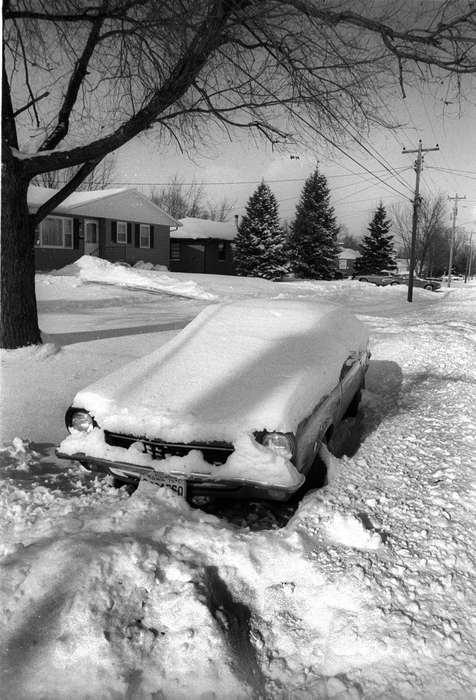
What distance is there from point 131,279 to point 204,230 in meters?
19.0

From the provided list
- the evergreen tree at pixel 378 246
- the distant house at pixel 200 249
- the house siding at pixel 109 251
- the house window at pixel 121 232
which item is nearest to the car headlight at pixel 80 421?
the house siding at pixel 109 251

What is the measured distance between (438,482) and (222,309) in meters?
2.61

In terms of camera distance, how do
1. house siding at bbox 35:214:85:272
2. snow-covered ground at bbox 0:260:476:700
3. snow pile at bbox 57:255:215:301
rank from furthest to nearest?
house siding at bbox 35:214:85:272, snow pile at bbox 57:255:215:301, snow-covered ground at bbox 0:260:476:700

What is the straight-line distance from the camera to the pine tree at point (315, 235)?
44.9 meters

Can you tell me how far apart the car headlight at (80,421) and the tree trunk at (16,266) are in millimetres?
4087

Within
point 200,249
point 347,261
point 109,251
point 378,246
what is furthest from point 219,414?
point 347,261

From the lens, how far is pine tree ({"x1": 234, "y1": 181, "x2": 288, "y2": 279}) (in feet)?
131

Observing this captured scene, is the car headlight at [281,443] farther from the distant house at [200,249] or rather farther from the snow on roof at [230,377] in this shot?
the distant house at [200,249]

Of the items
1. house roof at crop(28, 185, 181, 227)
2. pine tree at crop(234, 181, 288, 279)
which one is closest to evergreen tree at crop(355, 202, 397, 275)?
pine tree at crop(234, 181, 288, 279)

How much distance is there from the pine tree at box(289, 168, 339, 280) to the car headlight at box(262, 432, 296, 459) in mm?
42129

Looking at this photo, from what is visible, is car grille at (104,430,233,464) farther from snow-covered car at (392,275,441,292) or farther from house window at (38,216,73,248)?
snow-covered car at (392,275,441,292)

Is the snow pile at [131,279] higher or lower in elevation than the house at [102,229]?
lower

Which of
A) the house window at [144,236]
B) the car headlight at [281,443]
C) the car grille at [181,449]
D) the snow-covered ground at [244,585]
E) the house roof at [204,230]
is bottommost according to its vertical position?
the snow-covered ground at [244,585]

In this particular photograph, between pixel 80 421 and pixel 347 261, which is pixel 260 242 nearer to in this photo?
pixel 80 421
